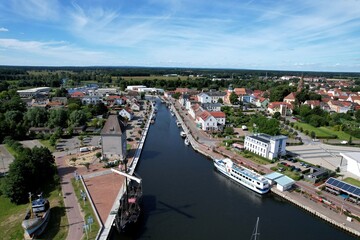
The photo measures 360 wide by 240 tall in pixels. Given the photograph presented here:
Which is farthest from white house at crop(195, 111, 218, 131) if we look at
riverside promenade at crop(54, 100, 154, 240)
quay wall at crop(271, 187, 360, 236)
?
quay wall at crop(271, 187, 360, 236)

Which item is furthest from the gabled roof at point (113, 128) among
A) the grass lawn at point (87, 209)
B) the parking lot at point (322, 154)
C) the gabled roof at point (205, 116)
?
the parking lot at point (322, 154)

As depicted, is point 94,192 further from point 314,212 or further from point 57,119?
point 57,119

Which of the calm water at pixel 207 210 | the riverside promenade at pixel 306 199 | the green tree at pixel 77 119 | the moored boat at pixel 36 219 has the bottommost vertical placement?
the calm water at pixel 207 210

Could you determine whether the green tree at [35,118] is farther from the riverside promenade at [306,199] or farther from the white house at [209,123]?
the white house at [209,123]

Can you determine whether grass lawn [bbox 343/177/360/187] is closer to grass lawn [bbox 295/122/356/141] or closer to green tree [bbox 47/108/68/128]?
grass lawn [bbox 295/122/356/141]

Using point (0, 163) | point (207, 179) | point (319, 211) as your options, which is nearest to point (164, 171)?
point (207, 179)

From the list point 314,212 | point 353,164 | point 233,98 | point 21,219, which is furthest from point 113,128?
point 233,98
